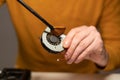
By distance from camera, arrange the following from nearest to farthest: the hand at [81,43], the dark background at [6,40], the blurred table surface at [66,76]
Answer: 1. the hand at [81,43]
2. the blurred table surface at [66,76]
3. the dark background at [6,40]

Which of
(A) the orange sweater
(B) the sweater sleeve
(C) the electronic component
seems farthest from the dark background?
(C) the electronic component

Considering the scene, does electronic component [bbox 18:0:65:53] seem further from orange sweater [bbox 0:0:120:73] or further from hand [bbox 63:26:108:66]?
orange sweater [bbox 0:0:120:73]

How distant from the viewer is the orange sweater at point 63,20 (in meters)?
0.81

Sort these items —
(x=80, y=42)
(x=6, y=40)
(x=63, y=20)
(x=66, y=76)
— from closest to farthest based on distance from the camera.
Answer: (x=80, y=42)
(x=66, y=76)
(x=63, y=20)
(x=6, y=40)

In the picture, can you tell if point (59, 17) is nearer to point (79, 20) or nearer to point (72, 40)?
point (79, 20)

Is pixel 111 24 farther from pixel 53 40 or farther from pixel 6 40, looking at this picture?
pixel 6 40

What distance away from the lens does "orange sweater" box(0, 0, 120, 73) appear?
807 mm

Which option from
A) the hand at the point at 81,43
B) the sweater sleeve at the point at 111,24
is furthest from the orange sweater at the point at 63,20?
the hand at the point at 81,43

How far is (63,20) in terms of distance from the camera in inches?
32.0

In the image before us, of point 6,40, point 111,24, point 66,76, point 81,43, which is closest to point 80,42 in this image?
point 81,43

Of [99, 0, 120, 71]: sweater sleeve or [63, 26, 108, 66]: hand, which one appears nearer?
[63, 26, 108, 66]: hand

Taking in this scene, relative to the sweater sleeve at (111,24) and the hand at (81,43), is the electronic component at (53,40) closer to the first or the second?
the hand at (81,43)

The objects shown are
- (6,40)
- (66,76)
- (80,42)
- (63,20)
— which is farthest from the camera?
(6,40)

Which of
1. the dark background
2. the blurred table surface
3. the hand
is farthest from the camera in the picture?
the dark background
